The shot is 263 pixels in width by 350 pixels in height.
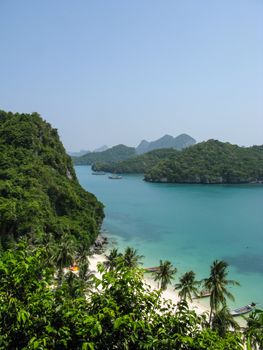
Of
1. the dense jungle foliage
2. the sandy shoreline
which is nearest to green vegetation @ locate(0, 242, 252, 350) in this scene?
the sandy shoreline

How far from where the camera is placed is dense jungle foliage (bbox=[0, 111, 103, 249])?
43750 millimetres

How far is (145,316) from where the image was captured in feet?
23.2

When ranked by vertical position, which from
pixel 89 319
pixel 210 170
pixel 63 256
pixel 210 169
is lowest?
pixel 63 256

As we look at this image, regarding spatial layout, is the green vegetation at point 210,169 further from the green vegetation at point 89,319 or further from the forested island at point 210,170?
the green vegetation at point 89,319

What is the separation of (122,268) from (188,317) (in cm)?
177

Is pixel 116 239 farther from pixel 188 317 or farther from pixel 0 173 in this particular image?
pixel 188 317

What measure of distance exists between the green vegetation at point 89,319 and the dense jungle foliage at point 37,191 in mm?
28094

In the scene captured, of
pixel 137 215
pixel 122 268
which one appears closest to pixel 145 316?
pixel 122 268

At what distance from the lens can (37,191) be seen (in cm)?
5306

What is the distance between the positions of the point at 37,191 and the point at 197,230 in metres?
39.2

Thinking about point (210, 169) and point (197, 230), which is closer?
point (197, 230)

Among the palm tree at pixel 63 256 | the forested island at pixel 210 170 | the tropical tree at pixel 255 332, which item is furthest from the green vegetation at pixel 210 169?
the tropical tree at pixel 255 332

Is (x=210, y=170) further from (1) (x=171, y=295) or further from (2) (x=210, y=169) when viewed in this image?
(1) (x=171, y=295)

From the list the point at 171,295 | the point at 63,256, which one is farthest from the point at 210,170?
the point at 63,256
